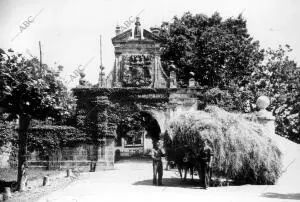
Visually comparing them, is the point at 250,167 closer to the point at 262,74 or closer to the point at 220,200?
the point at 220,200

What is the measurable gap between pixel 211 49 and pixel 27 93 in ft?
72.8

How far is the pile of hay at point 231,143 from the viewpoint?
13.0m

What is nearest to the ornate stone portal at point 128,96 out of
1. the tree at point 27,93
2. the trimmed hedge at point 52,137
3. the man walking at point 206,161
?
the trimmed hedge at point 52,137

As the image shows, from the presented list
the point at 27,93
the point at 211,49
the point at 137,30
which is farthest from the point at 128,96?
the point at 27,93

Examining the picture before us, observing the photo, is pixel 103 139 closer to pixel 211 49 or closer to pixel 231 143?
pixel 231 143

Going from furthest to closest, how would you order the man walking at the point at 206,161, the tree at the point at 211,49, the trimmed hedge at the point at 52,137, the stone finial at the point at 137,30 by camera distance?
1. the tree at the point at 211,49
2. the stone finial at the point at 137,30
3. the trimmed hedge at the point at 52,137
4. the man walking at the point at 206,161

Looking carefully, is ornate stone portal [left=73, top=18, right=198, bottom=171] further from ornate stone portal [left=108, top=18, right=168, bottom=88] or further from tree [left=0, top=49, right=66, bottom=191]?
tree [left=0, top=49, right=66, bottom=191]

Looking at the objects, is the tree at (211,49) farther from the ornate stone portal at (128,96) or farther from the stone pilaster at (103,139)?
the stone pilaster at (103,139)

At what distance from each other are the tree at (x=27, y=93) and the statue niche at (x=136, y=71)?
11441 millimetres

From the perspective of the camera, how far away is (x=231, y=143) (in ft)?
43.3

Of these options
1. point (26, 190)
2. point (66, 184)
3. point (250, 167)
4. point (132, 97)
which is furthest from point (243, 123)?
point (132, 97)

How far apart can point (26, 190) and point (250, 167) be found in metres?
8.52

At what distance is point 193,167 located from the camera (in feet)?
47.6

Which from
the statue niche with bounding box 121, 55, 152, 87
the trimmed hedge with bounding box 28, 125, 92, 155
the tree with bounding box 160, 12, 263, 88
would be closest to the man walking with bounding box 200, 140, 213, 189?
the trimmed hedge with bounding box 28, 125, 92, 155
